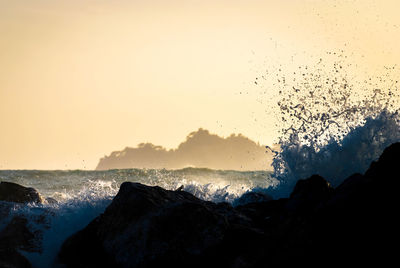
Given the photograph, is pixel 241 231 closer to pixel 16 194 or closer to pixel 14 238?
pixel 14 238

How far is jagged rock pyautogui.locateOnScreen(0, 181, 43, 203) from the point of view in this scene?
9352mm

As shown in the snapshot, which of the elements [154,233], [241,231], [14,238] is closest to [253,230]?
[241,231]

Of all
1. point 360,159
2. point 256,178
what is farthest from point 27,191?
point 256,178

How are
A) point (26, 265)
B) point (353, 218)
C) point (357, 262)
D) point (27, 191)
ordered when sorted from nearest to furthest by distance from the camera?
1. point (357, 262)
2. point (353, 218)
3. point (26, 265)
4. point (27, 191)

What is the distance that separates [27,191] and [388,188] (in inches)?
275

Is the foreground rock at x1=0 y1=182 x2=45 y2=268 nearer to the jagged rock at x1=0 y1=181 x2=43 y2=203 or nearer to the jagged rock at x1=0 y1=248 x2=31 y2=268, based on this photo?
the jagged rock at x1=0 y1=248 x2=31 y2=268

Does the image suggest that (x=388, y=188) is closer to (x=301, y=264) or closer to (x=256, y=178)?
(x=301, y=264)

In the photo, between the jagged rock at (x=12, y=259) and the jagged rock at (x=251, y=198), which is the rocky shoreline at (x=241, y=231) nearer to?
the jagged rock at (x=12, y=259)

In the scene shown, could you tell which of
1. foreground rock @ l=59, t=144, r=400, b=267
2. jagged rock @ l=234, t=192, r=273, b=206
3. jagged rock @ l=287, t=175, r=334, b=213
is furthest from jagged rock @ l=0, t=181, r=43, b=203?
jagged rock @ l=287, t=175, r=334, b=213

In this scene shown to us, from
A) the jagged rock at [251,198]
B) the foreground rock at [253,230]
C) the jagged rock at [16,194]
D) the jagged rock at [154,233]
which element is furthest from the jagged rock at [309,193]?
the jagged rock at [16,194]

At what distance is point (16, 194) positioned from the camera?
9.50 m

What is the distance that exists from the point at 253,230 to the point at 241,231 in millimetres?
156

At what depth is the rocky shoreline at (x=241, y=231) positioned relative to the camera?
15.0ft

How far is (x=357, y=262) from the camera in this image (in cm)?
439
